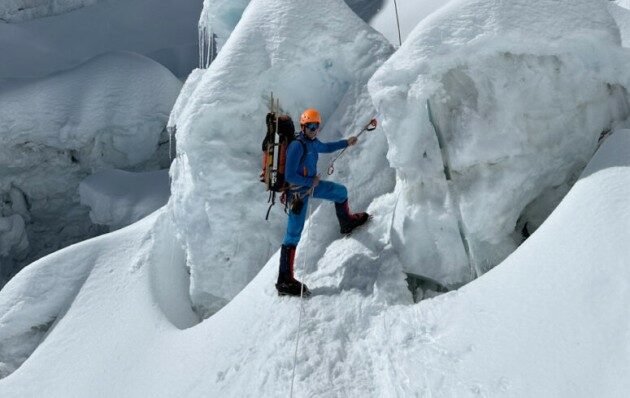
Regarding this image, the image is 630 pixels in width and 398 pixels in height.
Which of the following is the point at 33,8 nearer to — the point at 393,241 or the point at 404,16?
the point at 404,16

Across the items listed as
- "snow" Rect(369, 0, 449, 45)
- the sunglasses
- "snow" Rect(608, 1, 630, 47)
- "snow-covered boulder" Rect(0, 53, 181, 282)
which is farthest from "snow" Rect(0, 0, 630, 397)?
"snow-covered boulder" Rect(0, 53, 181, 282)

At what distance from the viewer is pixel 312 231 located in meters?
5.32

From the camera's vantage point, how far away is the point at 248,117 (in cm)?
637

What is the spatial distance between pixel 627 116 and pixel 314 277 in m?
2.85

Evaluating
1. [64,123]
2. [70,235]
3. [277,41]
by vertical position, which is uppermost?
[277,41]

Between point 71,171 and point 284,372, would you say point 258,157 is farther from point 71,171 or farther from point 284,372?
point 71,171

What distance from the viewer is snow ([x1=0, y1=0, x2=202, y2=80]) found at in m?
16.0

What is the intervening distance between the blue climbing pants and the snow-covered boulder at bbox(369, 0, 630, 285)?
2.14ft

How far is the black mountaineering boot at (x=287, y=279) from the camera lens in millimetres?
4625

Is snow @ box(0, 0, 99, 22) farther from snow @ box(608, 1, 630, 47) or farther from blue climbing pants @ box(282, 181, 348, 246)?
snow @ box(608, 1, 630, 47)

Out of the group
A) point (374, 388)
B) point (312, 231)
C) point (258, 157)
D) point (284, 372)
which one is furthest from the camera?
point (258, 157)

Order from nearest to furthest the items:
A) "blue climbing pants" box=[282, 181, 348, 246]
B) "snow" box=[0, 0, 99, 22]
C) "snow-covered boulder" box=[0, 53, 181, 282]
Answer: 1. "blue climbing pants" box=[282, 181, 348, 246]
2. "snow-covered boulder" box=[0, 53, 181, 282]
3. "snow" box=[0, 0, 99, 22]

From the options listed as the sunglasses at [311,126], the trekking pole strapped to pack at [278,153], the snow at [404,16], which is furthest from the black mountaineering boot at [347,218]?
the snow at [404,16]

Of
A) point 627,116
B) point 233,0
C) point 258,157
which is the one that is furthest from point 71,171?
point 627,116
